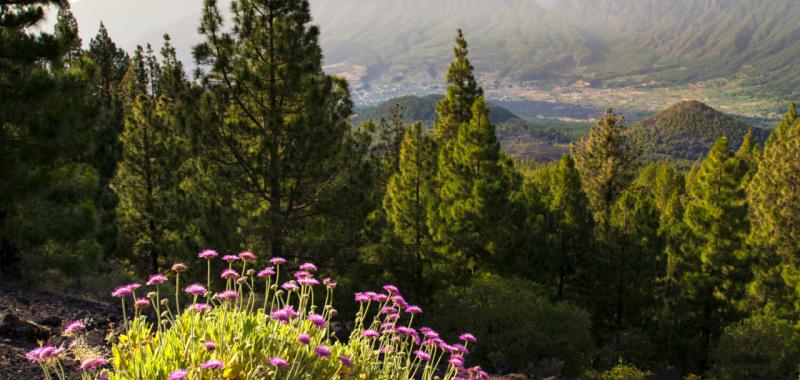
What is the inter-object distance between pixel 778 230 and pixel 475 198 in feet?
54.8

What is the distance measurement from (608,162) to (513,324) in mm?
15505

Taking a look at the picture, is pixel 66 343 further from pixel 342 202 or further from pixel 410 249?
pixel 410 249

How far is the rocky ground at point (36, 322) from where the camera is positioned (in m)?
4.99

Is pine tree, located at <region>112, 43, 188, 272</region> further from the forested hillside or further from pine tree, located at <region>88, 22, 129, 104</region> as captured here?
pine tree, located at <region>88, 22, 129, 104</region>

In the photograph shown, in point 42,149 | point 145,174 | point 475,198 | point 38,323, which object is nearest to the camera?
point 38,323

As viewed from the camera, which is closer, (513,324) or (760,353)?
(513,324)

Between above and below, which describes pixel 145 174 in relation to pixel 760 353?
above

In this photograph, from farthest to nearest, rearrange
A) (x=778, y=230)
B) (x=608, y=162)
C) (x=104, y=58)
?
(x=104, y=58) → (x=608, y=162) → (x=778, y=230)

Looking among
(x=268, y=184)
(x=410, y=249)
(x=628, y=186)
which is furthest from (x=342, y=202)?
(x=628, y=186)

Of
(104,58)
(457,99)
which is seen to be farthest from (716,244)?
(104,58)

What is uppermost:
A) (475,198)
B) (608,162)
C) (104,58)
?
(104,58)

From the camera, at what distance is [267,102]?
508 inches

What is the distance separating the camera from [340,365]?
13.1ft

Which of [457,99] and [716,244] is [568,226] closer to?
[716,244]
